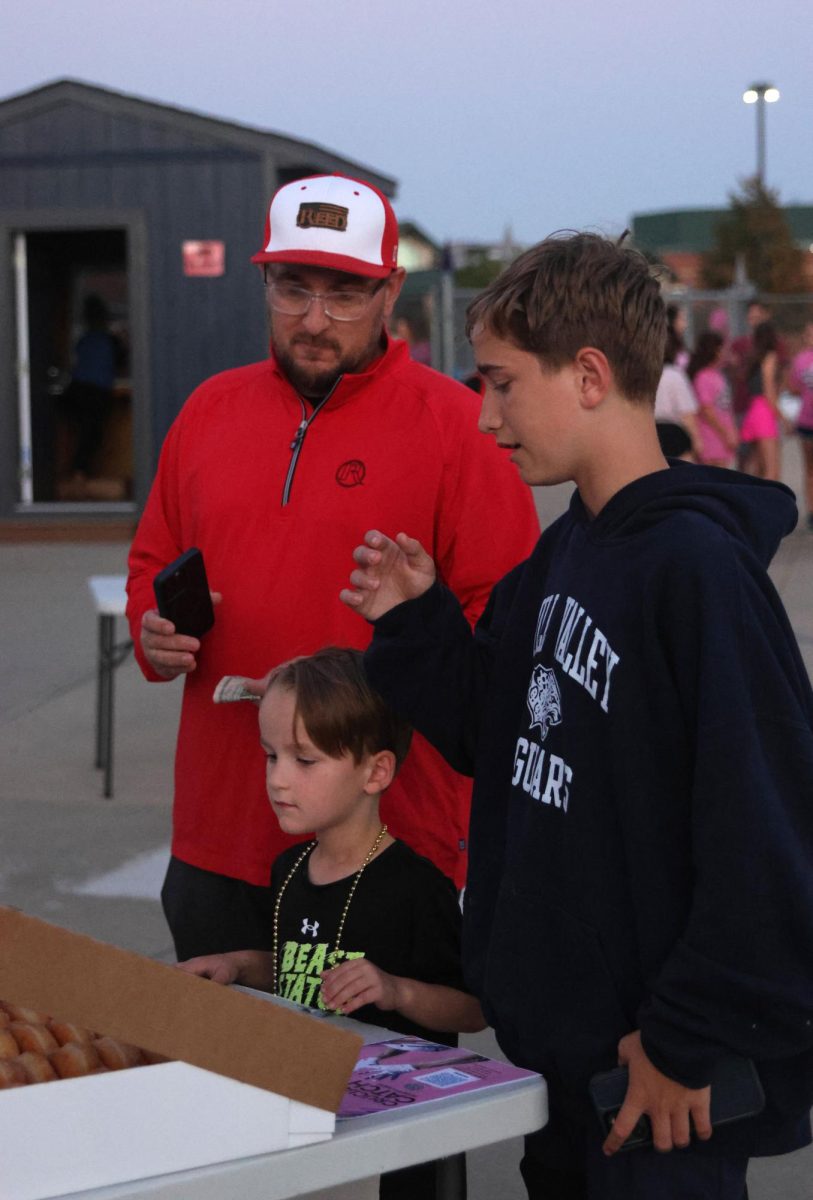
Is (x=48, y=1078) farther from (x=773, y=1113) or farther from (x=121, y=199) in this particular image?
(x=121, y=199)

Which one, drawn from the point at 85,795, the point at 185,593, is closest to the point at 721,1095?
the point at 185,593

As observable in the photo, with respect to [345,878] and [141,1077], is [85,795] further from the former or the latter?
[141,1077]

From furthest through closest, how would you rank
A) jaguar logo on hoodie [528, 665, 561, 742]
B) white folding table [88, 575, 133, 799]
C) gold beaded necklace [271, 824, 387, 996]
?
white folding table [88, 575, 133, 799], gold beaded necklace [271, 824, 387, 996], jaguar logo on hoodie [528, 665, 561, 742]

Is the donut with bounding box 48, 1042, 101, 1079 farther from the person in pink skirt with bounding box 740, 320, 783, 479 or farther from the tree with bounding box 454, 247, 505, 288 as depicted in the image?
the tree with bounding box 454, 247, 505, 288

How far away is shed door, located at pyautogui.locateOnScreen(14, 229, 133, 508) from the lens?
14.5 meters

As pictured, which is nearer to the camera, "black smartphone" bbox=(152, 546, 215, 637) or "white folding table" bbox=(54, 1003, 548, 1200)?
"white folding table" bbox=(54, 1003, 548, 1200)

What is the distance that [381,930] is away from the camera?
2.48 metres

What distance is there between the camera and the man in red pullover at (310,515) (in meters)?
2.77

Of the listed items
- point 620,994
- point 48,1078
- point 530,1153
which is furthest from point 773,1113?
point 48,1078

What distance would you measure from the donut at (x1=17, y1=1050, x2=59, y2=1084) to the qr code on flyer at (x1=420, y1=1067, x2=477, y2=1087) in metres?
0.47

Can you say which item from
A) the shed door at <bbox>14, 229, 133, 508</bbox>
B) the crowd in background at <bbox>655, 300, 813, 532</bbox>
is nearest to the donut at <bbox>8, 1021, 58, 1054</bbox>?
the crowd in background at <bbox>655, 300, 813, 532</bbox>

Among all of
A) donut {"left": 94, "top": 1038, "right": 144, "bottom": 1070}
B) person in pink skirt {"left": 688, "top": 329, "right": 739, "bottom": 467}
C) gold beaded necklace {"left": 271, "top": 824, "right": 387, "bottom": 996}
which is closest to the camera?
donut {"left": 94, "top": 1038, "right": 144, "bottom": 1070}

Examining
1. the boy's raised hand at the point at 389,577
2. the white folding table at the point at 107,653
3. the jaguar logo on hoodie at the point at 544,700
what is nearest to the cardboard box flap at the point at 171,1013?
the jaguar logo on hoodie at the point at 544,700

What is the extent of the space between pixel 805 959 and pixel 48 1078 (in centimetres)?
82
